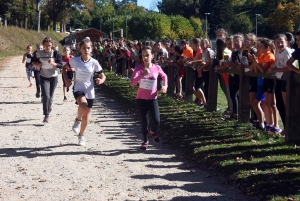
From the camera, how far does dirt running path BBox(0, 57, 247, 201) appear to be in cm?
748

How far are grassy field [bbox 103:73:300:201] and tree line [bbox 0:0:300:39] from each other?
164 feet

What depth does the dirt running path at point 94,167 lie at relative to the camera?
7.48 metres

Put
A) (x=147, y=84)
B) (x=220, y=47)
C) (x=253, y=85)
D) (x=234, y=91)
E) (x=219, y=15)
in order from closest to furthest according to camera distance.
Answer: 1. (x=147, y=84)
2. (x=253, y=85)
3. (x=234, y=91)
4. (x=220, y=47)
5. (x=219, y=15)

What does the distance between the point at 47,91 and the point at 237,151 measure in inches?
248

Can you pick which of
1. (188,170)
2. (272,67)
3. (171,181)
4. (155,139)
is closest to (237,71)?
(272,67)

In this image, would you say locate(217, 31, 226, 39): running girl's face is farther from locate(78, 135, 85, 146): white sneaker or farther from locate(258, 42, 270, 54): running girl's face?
locate(78, 135, 85, 146): white sneaker

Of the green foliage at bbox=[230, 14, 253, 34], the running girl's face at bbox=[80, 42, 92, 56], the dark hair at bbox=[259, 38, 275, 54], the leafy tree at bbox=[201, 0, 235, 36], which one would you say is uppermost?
the leafy tree at bbox=[201, 0, 235, 36]

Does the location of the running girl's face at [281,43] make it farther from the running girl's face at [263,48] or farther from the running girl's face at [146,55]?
the running girl's face at [146,55]

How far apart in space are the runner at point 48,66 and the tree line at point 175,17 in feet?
160

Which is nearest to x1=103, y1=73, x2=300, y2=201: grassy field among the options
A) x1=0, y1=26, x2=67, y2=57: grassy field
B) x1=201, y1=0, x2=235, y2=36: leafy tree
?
x1=0, y1=26, x2=67, y2=57: grassy field

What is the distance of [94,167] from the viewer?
9.05m

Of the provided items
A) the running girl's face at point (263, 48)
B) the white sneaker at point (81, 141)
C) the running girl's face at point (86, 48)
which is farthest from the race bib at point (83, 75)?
the running girl's face at point (263, 48)

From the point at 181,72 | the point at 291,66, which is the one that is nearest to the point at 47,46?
the point at 181,72

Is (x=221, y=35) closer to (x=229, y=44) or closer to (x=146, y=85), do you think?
(x=229, y=44)
